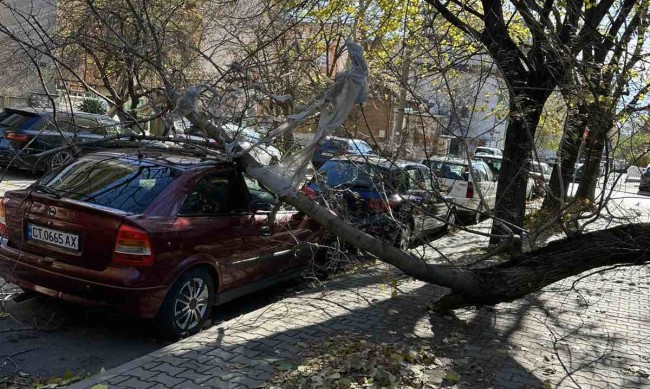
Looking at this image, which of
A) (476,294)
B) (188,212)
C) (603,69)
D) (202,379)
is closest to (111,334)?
(188,212)

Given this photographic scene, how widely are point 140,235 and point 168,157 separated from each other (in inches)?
45.7

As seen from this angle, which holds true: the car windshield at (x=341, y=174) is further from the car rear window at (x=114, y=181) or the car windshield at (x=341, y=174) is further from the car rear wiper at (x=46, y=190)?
the car rear wiper at (x=46, y=190)

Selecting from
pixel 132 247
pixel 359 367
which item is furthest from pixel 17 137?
pixel 359 367

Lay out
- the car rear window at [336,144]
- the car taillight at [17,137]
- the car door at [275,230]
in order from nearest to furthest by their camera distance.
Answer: the car door at [275,230], the car rear window at [336,144], the car taillight at [17,137]

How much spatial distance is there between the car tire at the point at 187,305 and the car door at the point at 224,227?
193 mm

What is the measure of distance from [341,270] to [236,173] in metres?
2.78

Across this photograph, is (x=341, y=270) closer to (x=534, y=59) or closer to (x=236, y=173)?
(x=236, y=173)

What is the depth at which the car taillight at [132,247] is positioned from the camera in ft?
14.5

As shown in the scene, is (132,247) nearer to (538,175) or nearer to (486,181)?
(538,175)

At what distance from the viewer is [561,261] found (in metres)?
5.10

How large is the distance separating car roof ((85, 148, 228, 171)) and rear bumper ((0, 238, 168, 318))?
115 centimetres

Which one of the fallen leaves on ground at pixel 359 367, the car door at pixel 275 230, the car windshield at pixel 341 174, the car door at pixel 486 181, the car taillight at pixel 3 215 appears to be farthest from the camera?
the car door at pixel 486 181

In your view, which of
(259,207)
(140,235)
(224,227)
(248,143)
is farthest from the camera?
(259,207)

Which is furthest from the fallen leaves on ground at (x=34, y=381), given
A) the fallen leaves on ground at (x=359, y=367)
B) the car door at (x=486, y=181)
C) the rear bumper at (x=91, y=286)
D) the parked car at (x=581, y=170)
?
the car door at (x=486, y=181)
